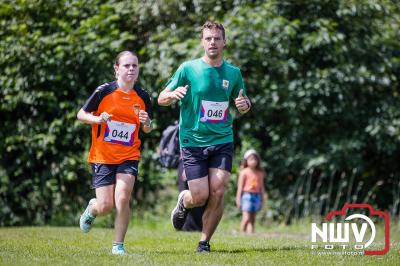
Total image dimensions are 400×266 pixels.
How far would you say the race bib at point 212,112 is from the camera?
688 centimetres

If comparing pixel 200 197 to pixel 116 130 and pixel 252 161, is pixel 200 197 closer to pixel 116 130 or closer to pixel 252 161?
pixel 116 130

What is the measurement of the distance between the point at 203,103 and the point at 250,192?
222 inches

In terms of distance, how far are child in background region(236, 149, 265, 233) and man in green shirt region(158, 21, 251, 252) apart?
5.33 m

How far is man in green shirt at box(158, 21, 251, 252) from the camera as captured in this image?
686cm

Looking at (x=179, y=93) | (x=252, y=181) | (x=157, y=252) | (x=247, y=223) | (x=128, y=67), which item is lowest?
(x=157, y=252)

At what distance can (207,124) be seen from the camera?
6887 millimetres

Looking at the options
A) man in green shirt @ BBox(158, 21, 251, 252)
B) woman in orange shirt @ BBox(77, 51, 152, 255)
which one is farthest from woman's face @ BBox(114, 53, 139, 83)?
man in green shirt @ BBox(158, 21, 251, 252)

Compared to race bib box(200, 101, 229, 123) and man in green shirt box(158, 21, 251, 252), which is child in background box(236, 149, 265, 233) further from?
race bib box(200, 101, 229, 123)

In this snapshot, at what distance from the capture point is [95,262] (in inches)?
237

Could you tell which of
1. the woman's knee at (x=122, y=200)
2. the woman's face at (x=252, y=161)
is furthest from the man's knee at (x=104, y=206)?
the woman's face at (x=252, y=161)

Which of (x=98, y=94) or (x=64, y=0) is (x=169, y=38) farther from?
(x=98, y=94)

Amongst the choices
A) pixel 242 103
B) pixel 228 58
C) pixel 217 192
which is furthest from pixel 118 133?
pixel 228 58

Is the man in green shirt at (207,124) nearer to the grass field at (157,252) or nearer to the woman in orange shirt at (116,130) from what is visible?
the woman in orange shirt at (116,130)

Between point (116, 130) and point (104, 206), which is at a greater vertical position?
point (116, 130)
